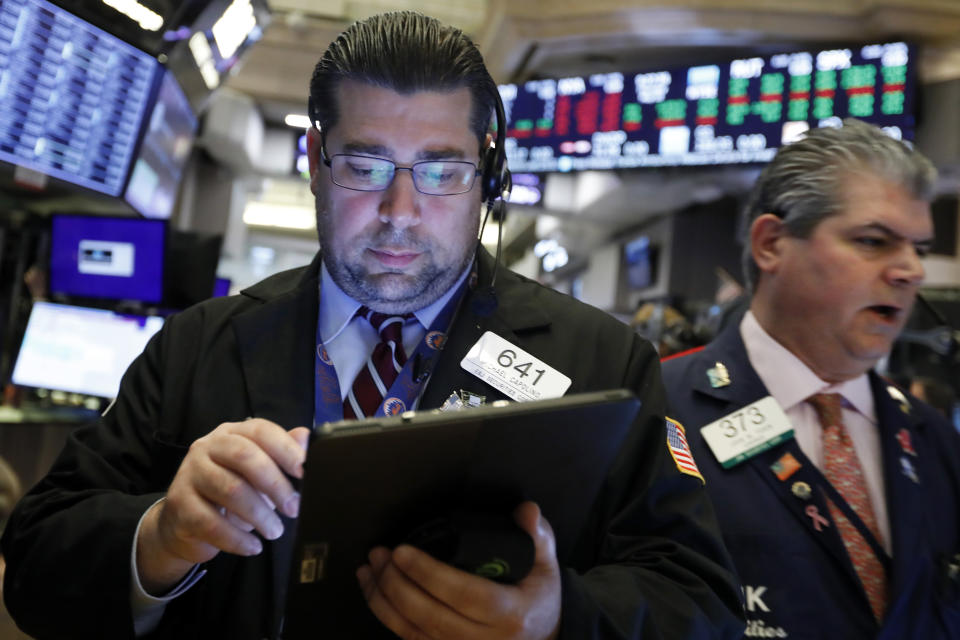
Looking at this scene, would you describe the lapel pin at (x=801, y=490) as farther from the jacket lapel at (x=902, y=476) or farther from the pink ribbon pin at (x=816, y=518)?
the jacket lapel at (x=902, y=476)

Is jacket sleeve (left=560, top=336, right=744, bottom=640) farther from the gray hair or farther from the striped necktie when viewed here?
the gray hair

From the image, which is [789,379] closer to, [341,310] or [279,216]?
[341,310]

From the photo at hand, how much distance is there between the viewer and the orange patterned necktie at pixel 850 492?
1366mm

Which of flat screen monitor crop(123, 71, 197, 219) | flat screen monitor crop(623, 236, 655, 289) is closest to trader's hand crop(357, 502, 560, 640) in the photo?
flat screen monitor crop(123, 71, 197, 219)

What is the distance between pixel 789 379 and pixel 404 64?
37.0 inches

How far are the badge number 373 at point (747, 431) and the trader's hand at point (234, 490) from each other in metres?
0.89

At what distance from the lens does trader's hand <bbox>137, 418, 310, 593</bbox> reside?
0.78 meters

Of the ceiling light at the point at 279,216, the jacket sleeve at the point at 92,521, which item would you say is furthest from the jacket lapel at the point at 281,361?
the ceiling light at the point at 279,216

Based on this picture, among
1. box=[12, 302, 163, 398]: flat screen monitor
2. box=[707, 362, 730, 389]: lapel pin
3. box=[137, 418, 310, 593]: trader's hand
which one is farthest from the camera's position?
box=[12, 302, 163, 398]: flat screen monitor

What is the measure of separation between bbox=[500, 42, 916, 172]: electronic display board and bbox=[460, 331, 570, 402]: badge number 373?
3.89 m

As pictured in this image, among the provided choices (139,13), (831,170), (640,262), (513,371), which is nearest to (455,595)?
(513,371)

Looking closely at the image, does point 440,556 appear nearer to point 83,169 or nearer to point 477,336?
point 477,336

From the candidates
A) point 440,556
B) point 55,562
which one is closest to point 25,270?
point 55,562

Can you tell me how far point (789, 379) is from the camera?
1.55m
